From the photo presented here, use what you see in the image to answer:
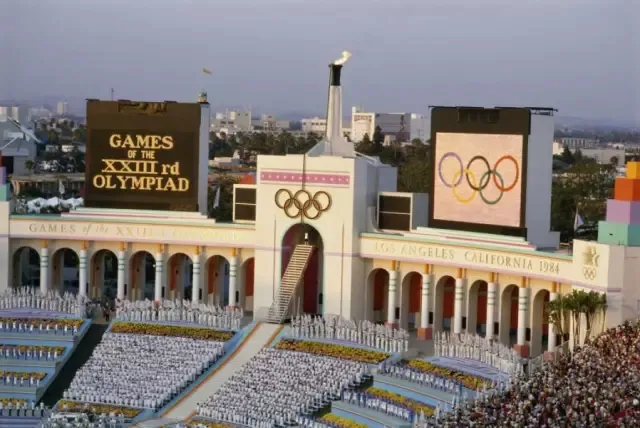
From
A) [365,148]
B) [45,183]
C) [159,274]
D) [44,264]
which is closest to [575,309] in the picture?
[159,274]

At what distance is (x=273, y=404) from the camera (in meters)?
58.6

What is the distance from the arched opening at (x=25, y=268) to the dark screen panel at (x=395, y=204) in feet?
60.5

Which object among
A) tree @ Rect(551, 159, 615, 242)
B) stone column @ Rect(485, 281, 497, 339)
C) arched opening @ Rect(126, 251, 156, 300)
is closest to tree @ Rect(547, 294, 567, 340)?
stone column @ Rect(485, 281, 497, 339)

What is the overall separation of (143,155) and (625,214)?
83.2ft

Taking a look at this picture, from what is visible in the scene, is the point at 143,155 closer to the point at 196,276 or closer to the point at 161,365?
the point at 196,276

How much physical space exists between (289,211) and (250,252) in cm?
353

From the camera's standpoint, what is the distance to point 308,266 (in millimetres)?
70750

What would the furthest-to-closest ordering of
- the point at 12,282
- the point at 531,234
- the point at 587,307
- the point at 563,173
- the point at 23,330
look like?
the point at 563,173 → the point at 12,282 → the point at 23,330 → the point at 531,234 → the point at 587,307

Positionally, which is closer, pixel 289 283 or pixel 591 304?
pixel 591 304

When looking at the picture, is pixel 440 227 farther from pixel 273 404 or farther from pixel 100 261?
pixel 100 261

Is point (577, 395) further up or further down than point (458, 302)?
further down

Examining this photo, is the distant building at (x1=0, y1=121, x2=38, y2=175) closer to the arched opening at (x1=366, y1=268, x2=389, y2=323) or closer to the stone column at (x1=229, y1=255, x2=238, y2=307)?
the stone column at (x1=229, y1=255, x2=238, y2=307)

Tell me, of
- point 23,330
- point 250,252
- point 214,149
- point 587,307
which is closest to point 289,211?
point 250,252

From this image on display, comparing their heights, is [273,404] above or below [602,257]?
below
